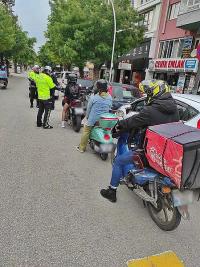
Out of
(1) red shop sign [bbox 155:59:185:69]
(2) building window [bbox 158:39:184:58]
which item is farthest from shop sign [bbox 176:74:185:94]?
(2) building window [bbox 158:39:184:58]

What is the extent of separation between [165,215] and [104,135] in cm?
293

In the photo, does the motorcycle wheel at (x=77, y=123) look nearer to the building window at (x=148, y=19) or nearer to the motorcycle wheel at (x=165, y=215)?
the motorcycle wheel at (x=165, y=215)

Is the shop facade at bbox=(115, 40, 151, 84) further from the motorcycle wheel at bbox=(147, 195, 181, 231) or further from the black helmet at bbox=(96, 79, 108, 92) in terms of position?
the motorcycle wheel at bbox=(147, 195, 181, 231)

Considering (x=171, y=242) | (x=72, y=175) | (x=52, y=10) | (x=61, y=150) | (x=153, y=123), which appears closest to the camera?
(x=171, y=242)

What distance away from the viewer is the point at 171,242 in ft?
11.7

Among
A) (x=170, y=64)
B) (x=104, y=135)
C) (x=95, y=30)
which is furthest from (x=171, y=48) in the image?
(x=104, y=135)

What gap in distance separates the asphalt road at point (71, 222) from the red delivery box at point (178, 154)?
2.95ft

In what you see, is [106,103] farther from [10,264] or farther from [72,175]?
[10,264]

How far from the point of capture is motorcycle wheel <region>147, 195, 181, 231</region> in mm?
3650

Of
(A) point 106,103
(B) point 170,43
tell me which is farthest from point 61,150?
(B) point 170,43

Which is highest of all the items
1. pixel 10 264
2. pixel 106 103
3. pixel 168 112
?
pixel 168 112

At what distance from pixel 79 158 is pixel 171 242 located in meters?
3.26

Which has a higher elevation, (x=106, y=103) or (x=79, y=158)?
(x=106, y=103)

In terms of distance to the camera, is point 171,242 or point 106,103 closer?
point 171,242
